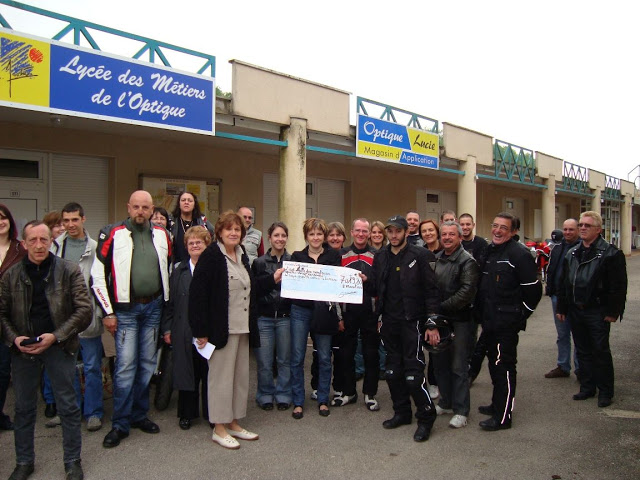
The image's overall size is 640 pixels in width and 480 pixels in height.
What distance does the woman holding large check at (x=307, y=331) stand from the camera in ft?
16.0

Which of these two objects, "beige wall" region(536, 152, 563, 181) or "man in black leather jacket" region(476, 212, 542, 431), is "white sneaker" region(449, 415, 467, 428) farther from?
"beige wall" region(536, 152, 563, 181)

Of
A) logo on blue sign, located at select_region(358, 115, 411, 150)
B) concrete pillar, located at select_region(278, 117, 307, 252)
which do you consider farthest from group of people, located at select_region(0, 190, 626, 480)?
logo on blue sign, located at select_region(358, 115, 411, 150)

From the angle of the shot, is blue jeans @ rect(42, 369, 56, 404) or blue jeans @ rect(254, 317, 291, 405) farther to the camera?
blue jeans @ rect(254, 317, 291, 405)

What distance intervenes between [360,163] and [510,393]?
34.2 feet

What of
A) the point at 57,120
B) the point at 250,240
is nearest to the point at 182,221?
the point at 250,240

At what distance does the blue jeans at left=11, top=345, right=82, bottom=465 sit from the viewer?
3525mm

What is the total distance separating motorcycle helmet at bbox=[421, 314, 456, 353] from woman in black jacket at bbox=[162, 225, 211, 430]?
198cm

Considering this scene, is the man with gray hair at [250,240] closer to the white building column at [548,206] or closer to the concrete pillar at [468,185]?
the concrete pillar at [468,185]

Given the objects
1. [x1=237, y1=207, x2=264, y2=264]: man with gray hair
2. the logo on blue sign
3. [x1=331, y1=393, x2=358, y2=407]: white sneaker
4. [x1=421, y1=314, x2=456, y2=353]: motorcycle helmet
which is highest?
the logo on blue sign

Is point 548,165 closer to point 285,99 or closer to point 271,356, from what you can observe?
point 285,99

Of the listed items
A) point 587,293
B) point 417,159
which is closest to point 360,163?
point 417,159

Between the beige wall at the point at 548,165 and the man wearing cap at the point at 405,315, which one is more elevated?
the beige wall at the point at 548,165

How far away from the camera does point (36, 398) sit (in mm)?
3574

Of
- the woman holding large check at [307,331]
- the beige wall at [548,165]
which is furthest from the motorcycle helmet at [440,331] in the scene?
the beige wall at [548,165]
